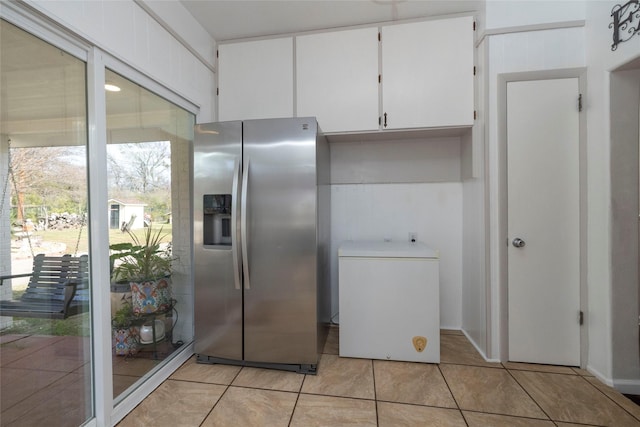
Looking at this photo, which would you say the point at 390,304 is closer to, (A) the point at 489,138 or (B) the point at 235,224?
(B) the point at 235,224

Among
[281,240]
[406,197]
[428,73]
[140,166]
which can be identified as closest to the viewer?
[140,166]

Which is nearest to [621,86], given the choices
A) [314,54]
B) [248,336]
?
[314,54]

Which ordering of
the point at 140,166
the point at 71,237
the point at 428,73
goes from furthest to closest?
the point at 428,73
the point at 140,166
the point at 71,237

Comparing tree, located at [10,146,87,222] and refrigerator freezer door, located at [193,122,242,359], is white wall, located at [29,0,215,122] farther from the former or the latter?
tree, located at [10,146,87,222]

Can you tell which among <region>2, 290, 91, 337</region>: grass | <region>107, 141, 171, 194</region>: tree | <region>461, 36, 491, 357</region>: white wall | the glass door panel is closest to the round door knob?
A: <region>461, 36, 491, 357</region>: white wall

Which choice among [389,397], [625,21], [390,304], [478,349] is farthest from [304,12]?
[478,349]

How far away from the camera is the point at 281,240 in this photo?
1.82 metres

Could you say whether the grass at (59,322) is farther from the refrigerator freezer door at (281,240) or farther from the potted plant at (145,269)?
the refrigerator freezer door at (281,240)

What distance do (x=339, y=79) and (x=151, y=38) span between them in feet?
4.23

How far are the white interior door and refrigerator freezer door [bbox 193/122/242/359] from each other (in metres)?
1.91

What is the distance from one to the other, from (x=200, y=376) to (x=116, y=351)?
546 mm

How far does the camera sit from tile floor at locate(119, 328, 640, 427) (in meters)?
1.41

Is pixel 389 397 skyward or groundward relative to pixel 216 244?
groundward

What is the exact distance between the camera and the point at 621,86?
1.60 meters
